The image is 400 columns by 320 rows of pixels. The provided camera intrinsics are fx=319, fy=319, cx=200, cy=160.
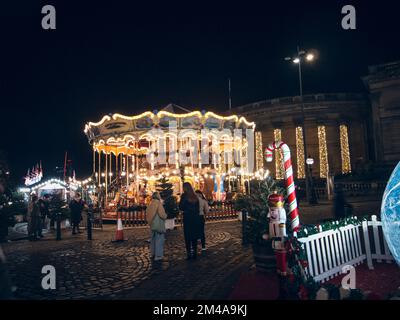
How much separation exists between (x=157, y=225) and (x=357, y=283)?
4.55m

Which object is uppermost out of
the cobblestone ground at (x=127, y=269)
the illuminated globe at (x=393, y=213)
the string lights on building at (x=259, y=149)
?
the string lights on building at (x=259, y=149)

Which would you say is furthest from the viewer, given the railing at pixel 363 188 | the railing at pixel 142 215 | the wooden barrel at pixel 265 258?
the railing at pixel 363 188

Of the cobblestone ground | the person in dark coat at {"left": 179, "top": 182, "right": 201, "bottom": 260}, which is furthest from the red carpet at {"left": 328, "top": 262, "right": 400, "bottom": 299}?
the person in dark coat at {"left": 179, "top": 182, "right": 201, "bottom": 260}

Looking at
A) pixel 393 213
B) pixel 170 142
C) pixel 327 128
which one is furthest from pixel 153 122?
pixel 327 128

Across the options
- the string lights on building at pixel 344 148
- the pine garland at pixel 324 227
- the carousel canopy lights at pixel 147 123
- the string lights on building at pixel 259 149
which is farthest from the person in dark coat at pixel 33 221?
the string lights on building at pixel 344 148

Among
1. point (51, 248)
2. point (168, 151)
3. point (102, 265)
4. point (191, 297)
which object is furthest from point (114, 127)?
point (191, 297)

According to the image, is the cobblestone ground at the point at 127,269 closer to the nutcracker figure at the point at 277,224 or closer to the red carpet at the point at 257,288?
the red carpet at the point at 257,288

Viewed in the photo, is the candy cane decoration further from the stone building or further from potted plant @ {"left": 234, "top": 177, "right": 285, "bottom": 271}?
the stone building

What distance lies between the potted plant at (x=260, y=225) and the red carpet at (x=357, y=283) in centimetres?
23

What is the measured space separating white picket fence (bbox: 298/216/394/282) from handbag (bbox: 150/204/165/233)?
12.4 feet

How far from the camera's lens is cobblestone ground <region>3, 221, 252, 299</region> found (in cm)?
546

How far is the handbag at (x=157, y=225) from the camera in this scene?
7.96 metres
